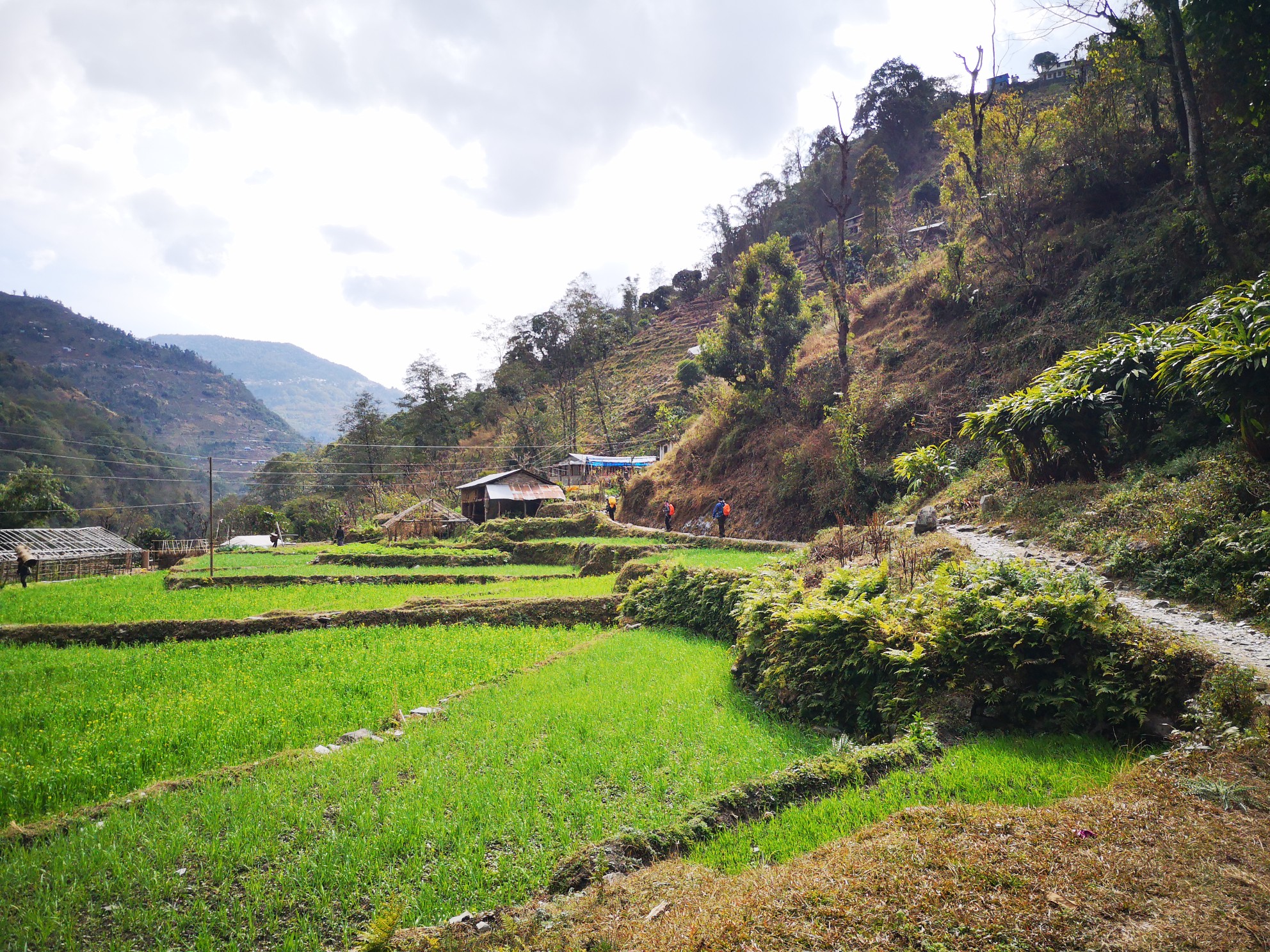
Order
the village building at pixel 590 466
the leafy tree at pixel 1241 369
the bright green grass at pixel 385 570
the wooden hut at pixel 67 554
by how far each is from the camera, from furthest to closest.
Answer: the village building at pixel 590 466
the wooden hut at pixel 67 554
the bright green grass at pixel 385 570
the leafy tree at pixel 1241 369

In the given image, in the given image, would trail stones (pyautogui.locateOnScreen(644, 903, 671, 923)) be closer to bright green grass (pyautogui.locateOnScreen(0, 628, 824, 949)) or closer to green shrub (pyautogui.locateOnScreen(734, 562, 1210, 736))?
bright green grass (pyautogui.locateOnScreen(0, 628, 824, 949))

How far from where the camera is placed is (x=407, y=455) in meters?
62.3

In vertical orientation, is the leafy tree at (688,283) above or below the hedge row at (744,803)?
above

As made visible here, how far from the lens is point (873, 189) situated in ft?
136

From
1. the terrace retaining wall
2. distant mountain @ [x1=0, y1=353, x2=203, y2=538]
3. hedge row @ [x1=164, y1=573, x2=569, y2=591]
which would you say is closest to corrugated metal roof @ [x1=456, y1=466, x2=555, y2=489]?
hedge row @ [x1=164, y1=573, x2=569, y2=591]

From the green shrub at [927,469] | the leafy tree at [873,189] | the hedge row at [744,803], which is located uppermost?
the leafy tree at [873,189]

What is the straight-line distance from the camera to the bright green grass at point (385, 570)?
2150 cm

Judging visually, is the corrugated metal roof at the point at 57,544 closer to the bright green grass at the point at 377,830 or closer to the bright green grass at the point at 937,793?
the bright green grass at the point at 377,830

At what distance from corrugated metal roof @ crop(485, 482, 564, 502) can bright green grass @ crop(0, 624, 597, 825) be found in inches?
1199

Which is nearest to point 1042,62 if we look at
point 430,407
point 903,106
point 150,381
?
point 903,106

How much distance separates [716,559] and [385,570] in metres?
13.6

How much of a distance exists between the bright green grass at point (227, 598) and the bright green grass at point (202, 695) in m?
2.34

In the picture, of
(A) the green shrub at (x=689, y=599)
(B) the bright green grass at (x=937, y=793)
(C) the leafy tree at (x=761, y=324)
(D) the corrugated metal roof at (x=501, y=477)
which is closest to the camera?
(B) the bright green grass at (x=937, y=793)

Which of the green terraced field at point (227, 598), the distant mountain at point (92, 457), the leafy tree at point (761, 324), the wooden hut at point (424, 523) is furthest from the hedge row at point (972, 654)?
the distant mountain at point (92, 457)
